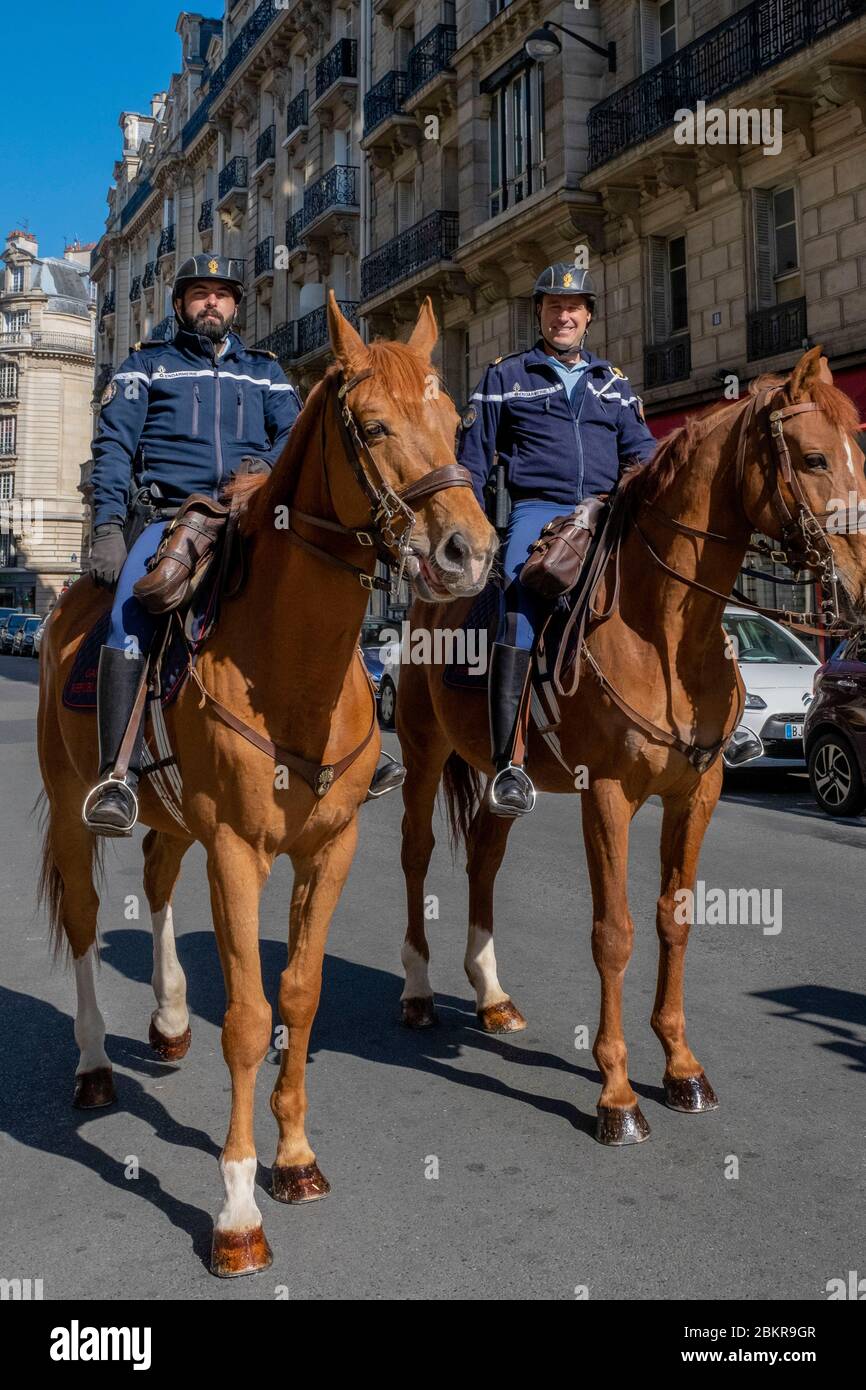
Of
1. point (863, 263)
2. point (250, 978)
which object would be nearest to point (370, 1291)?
point (250, 978)

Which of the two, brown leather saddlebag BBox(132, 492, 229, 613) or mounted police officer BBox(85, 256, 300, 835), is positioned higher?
mounted police officer BBox(85, 256, 300, 835)

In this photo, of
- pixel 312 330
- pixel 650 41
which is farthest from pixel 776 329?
pixel 312 330

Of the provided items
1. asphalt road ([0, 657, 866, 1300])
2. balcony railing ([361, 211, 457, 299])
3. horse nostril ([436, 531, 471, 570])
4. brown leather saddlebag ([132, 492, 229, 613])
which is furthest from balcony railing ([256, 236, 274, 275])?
horse nostril ([436, 531, 471, 570])

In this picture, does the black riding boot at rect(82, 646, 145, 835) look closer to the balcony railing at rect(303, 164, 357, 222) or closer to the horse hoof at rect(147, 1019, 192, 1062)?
the horse hoof at rect(147, 1019, 192, 1062)

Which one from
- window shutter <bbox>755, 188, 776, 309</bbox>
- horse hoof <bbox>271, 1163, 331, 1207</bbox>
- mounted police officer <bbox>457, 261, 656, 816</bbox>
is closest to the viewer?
horse hoof <bbox>271, 1163, 331, 1207</bbox>

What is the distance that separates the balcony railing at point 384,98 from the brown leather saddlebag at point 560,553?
28.8 m

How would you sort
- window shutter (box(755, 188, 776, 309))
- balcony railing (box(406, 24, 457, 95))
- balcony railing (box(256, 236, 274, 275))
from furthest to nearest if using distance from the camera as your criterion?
balcony railing (box(256, 236, 274, 275))
balcony railing (box(406, 24, 457, 95))
window shutter (box(755, 188, 776, 309))

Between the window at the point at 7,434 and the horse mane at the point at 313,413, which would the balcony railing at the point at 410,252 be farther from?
the window at the point at 7,434

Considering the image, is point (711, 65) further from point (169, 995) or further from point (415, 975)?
point (169, 995)

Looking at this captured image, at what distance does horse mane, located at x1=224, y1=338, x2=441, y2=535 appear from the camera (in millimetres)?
3062

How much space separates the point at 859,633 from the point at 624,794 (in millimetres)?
1010

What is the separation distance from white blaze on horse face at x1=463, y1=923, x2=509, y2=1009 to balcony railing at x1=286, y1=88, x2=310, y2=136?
37210mm

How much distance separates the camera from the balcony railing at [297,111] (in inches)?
1468

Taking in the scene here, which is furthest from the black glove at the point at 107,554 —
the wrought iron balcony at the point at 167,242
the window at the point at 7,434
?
the window at the point at 7,434
